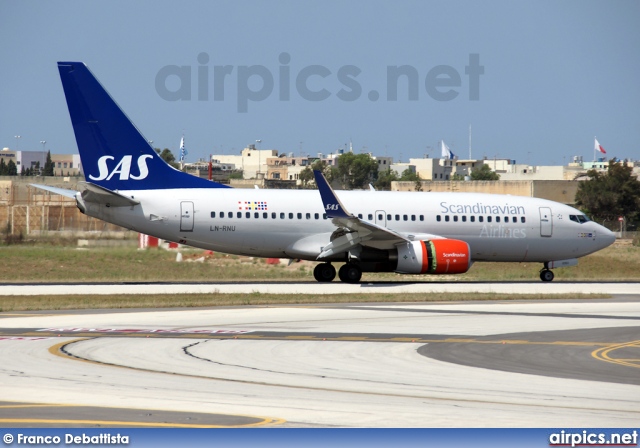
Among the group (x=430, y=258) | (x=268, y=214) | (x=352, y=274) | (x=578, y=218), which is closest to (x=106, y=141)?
(x=268, y=214)

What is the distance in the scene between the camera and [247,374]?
49.7 ft

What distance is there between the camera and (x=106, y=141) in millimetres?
36188

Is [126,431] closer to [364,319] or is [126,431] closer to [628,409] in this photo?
[628,409]

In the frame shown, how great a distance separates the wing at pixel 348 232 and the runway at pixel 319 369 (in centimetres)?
971

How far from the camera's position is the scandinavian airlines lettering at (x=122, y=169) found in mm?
36312

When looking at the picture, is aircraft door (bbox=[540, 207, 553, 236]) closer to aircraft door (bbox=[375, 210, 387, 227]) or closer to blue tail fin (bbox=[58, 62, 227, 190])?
aircraft door (bbox=[375, 210, 387, 227])

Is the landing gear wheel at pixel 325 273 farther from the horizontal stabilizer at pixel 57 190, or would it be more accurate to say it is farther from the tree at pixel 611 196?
the tree at pixel 611 196

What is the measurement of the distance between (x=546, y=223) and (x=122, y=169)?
17.5m

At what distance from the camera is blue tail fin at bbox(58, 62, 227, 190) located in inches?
1411

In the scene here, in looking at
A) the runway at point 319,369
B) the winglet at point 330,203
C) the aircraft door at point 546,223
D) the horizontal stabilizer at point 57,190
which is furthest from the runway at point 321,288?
the runway at point 319,369

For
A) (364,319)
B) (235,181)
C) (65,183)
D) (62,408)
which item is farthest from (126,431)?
(235,181)

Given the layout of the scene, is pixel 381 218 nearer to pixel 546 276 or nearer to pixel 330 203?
pixel 330 203

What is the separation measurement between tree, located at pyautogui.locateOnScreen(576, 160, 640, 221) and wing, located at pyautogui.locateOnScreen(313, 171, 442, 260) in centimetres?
5581

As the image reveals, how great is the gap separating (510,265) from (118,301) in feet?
89.9
